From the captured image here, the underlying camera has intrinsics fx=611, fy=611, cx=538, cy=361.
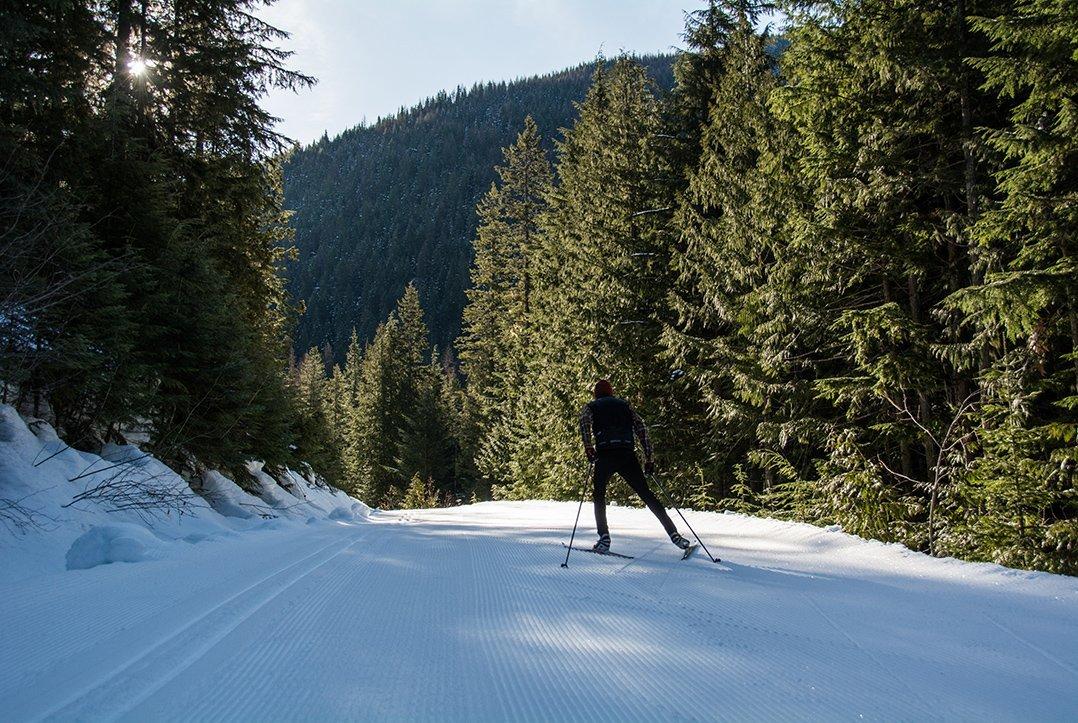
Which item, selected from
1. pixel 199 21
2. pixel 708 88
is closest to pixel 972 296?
pixel 708 88

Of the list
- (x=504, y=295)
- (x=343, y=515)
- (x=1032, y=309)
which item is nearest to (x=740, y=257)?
(x=1032, y=309)

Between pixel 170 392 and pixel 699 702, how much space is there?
33.7 feet

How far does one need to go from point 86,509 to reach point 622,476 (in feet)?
19.0

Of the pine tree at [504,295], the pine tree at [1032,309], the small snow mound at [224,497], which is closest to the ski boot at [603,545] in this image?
the pine tree at [1032,309]

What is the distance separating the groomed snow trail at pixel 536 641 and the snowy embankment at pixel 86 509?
452 millimetres

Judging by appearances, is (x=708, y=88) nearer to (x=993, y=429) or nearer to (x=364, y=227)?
(x=993, y=429)

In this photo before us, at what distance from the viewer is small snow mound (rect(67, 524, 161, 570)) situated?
5457mm

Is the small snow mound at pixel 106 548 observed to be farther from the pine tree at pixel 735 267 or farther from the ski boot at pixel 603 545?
the pine tree at pixel 735 267

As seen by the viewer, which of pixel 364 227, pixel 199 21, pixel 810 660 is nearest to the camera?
pixel 810 660

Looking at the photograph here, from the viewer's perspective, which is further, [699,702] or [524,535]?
[524,535]

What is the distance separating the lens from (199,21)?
504 inches

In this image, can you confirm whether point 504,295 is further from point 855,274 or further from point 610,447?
point 610,447

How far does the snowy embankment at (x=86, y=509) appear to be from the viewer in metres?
Answer: 5.45

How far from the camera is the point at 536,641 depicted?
11.2ft
